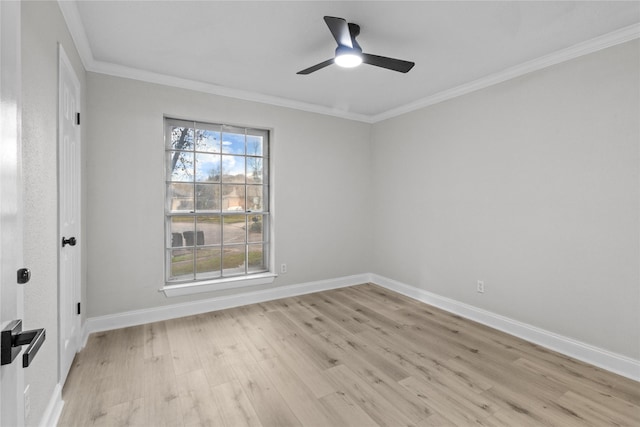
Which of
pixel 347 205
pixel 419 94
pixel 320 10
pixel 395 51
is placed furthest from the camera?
pixel 347 205

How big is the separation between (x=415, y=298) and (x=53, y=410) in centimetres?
368

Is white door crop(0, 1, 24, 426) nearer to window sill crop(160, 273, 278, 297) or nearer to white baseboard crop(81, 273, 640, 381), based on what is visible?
white baseboard crop(81, 273, 640, 381)

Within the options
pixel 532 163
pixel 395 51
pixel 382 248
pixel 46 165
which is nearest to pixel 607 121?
pixel 532 163

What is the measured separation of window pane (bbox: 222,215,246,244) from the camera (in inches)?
154

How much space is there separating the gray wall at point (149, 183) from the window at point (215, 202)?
0.19m

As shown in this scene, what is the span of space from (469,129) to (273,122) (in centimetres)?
238

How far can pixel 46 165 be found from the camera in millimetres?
1750

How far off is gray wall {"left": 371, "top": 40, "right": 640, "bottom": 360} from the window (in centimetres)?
211

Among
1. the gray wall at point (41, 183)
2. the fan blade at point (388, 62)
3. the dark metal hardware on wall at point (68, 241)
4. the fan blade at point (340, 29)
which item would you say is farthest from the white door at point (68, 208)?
the fan blade at point (388, 62)

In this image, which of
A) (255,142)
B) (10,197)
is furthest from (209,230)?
(10,197)

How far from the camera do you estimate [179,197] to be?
3621 millimetres

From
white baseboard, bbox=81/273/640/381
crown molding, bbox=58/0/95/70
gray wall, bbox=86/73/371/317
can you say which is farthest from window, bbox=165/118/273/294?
crown molding, bbox=58/0/95/70

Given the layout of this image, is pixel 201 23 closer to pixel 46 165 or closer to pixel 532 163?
pixel 46 165

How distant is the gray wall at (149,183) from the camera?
121 inches
